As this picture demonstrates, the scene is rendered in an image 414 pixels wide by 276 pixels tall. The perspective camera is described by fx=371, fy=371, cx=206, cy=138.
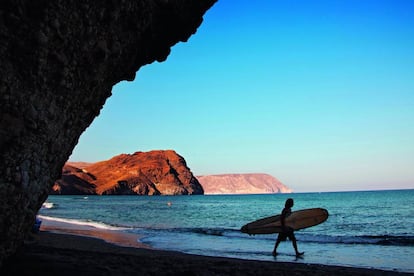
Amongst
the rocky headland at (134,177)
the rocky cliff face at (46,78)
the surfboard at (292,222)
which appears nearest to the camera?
the rocky cliff face at (46,78)

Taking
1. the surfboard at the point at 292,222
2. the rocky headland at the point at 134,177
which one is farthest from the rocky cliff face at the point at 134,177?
the surfboard at the point at 292,222

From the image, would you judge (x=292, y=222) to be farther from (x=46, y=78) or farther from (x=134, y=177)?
(x=134, y=177)

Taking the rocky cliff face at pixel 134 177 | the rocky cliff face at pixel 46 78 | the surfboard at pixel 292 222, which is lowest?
the surfboard at pixel 292 222

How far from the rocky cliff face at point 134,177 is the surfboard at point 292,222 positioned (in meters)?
145

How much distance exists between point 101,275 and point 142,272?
3.19 feet

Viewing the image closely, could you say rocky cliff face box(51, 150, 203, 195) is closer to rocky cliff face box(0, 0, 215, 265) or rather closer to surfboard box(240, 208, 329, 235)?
surfboard box(240, 208, 329, 235)

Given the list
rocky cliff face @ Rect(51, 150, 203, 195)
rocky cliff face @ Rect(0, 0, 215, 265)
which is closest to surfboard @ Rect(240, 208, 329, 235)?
rocky cliff face @ Rect(0, 0, 215, 265)

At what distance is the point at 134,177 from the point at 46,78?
164 meters

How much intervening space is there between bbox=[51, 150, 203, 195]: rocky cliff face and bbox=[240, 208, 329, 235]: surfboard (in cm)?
14533

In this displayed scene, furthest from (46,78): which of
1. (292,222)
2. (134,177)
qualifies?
(134,177)

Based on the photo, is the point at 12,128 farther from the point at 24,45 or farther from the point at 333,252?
the point at 333,252

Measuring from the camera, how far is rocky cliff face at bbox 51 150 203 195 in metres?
154

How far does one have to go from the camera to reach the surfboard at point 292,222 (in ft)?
37.9

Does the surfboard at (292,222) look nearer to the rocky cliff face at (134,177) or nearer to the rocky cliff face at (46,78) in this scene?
the rocky cliff face at (46,78)
